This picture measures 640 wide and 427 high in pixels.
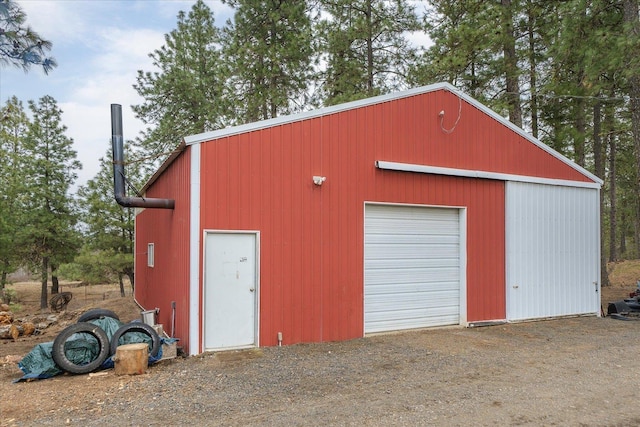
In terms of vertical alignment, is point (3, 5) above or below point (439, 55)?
below

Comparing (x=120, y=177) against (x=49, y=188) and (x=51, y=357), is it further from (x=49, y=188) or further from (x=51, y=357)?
(x=49, y=188)

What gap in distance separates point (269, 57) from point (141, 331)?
1164cm

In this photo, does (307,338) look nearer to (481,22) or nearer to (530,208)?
(530,208)

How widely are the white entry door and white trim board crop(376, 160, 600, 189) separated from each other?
289 centimetres

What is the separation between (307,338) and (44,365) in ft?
11.9

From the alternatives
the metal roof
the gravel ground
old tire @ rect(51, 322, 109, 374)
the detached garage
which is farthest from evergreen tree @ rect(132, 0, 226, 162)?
the gravel ground

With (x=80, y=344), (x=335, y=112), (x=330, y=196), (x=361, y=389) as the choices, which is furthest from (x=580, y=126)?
(x=80, y=344)

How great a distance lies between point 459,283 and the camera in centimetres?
868

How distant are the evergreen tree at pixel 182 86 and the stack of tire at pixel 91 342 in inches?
493

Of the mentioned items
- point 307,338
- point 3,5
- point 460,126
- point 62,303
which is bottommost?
point 62,303

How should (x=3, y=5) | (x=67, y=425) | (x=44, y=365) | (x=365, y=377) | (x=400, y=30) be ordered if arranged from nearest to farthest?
(x=67, y=425)
(x=365, y=377)
(x=44, y=365)
(x=3, y=5)
(x=400, y=30)

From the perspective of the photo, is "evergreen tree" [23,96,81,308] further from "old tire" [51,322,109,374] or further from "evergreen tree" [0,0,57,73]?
"old tire" [51,322,109,374]

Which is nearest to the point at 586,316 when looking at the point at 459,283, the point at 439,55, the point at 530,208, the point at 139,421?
the point at 530,208

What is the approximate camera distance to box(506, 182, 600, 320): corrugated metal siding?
919 cm
